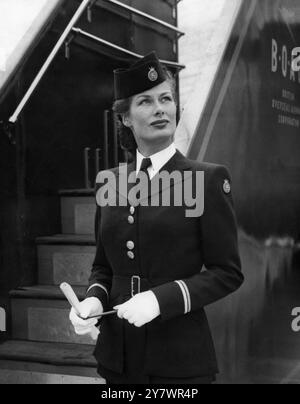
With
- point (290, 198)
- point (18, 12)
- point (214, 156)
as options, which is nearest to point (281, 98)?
point (290, 198)

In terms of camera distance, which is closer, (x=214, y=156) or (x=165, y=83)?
(x=165, y=83)

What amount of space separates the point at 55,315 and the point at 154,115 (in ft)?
5.32

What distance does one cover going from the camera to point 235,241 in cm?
158

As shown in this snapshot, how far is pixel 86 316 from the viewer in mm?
1562

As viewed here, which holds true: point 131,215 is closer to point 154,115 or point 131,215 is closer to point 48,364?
point 154,115

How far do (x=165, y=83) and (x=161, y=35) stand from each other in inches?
131

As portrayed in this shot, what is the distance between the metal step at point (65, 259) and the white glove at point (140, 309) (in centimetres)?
158

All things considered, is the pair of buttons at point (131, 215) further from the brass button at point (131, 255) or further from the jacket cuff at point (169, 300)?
the jacket cuff at point (169, 300)

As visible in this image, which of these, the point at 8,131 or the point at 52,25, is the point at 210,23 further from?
the point at 8,131

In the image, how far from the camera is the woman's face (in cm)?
157

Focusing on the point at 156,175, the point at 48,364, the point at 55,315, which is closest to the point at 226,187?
the point at 156,175

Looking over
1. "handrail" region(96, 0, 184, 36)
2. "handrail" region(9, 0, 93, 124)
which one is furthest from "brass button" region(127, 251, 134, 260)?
"handrail" region(96, 0, 184, 36)

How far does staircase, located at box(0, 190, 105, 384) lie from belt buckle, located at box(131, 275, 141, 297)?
41.8 inches

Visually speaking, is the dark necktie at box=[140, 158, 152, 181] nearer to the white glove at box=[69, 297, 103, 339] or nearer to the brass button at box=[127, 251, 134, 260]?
the brass button at box=[127, 251, 134, 260]
